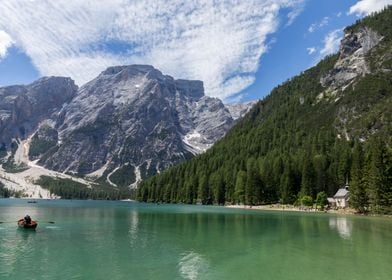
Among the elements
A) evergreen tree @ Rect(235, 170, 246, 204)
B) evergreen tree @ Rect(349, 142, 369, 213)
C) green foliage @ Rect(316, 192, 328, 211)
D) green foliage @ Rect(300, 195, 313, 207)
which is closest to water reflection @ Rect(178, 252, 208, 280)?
evergreen tree @ Rect(349, 142, 369, 213)

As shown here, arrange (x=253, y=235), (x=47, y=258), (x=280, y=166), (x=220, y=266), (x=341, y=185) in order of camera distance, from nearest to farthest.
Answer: (x=220, y=266)
(x=47, y=258)
(x=253, y=235)
(x=341, y=185)
(x=280, y=166)

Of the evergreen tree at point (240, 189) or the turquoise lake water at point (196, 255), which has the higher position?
the evergreen tree at point (240, 189)

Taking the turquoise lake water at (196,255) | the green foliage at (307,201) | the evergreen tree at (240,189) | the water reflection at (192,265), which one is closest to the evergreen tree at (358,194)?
the green foliage at (307,201)

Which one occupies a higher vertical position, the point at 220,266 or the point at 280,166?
the point at 280,166

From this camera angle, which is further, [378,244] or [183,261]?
[378,244]

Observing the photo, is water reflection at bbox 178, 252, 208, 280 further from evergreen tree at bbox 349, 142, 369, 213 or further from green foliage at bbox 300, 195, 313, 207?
green foliage at bbox 300, 195, 313, 207

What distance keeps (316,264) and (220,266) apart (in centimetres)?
988

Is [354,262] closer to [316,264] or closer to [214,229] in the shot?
[316,264]

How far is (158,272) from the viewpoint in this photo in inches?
1451

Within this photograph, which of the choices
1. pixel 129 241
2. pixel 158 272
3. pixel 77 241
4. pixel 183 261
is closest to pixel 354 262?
pixel 183 261

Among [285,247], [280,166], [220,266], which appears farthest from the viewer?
[280,166]

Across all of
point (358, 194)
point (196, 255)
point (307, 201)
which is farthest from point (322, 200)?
point (196, 255)

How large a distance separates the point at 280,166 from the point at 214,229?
119 metres

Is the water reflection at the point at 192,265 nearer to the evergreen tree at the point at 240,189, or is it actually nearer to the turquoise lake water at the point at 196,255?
the turquoise lake water at the point at 196,255
